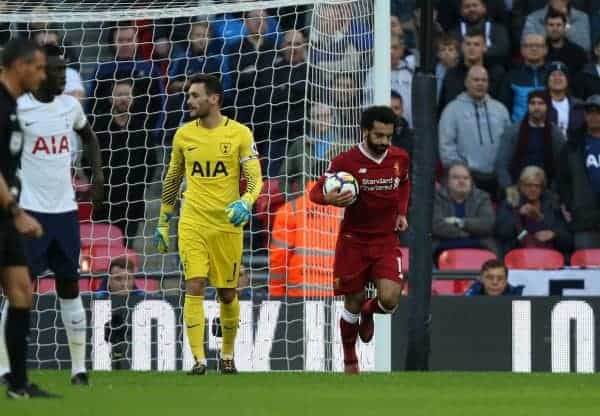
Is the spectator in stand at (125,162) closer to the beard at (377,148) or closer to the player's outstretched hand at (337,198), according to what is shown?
the beard at (377,148)

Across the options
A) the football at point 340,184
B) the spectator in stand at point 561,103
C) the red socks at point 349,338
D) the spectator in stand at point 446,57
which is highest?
the spectator in stand at point 446,57

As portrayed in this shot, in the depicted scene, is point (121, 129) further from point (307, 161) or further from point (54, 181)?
point (54, 181)

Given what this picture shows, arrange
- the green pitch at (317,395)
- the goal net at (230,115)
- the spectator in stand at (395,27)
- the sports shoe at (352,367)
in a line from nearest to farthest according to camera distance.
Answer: the green pitch at (317,395) → the sports shoe at (352,367) → the goal net at (230,115) → the spectator in stand at (395,27)

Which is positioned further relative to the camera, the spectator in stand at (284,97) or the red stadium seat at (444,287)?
the red stadium seat at (444,287)

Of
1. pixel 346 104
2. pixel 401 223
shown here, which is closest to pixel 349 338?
pixel 401 223

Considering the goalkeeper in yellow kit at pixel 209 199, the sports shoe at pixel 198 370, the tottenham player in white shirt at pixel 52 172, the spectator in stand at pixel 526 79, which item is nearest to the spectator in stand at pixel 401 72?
the spectator in stand at pixel 526 79

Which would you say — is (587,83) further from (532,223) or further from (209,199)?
(209,199)

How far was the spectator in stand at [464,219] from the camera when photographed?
16109mm

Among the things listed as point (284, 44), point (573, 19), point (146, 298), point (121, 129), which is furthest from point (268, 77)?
point (573, 19)

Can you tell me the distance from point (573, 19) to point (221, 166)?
698 cm

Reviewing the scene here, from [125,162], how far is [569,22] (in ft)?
18.1

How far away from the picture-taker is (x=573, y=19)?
17922 millimetres

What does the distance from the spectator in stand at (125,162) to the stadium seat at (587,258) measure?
4.09 meters

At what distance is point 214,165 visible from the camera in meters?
12.1
